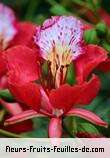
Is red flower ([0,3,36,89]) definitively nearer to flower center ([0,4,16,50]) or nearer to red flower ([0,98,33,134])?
flower center ([0,4,16,50])

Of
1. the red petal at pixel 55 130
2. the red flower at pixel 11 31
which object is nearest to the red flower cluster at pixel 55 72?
the red petal at pixel 55 130

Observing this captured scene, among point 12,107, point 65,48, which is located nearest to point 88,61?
point 65,48

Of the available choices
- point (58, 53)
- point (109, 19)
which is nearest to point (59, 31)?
point (58, 53)

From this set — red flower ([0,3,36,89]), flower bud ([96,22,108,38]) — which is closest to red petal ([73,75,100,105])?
flower bud ([96,22,108,38])

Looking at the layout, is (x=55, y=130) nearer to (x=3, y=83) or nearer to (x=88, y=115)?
(x=88, y=115)

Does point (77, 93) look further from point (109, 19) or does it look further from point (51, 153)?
point (109, 19)

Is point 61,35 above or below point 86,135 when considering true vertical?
above

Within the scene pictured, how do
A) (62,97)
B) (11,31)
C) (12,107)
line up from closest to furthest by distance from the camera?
(62,97) < (12,107) < (11,31)

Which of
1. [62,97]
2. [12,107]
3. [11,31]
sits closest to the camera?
[62,97]
